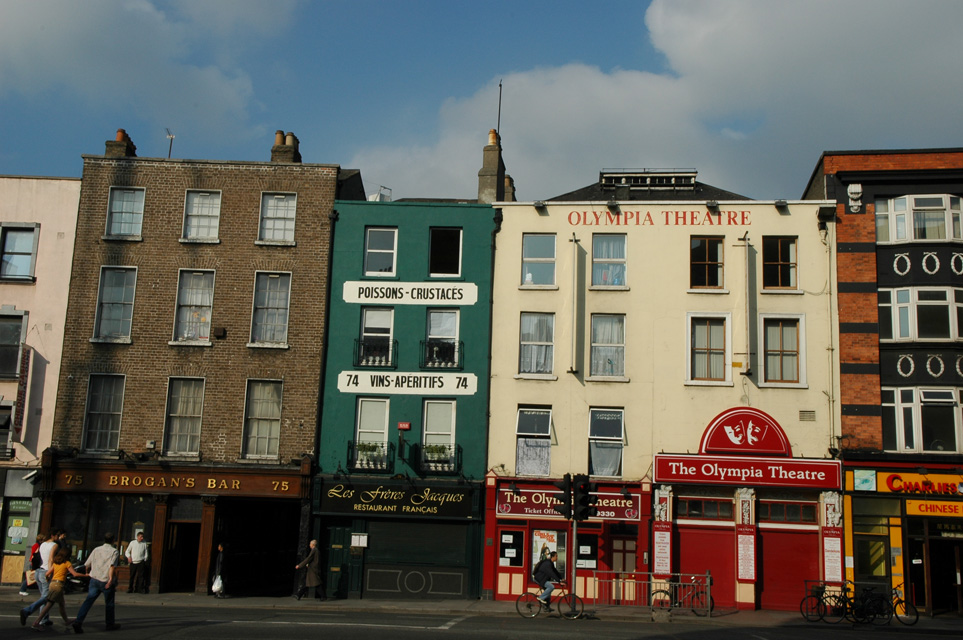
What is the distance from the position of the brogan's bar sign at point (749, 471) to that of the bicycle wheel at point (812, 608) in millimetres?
3297

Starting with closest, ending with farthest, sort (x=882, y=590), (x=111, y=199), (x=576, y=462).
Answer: (x=882, y=590)
(x=576, y=462)
(x=111, y=199)

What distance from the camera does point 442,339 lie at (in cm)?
2856

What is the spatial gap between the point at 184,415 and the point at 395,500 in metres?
7.55

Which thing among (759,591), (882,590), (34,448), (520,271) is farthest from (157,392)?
(882,590)

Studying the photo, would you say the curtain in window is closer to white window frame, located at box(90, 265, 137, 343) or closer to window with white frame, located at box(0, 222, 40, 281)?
white window frame, located at box(90, 265, 137, 343)

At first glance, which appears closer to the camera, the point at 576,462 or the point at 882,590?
the point at 882,590

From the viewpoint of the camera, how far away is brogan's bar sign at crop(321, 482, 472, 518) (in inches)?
1069

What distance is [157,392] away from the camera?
28.3 metres

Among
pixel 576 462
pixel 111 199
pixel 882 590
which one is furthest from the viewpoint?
pixel 111 199

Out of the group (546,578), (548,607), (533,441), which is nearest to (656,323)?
(533,441)

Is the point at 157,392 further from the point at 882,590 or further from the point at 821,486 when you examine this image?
the point at 882,590

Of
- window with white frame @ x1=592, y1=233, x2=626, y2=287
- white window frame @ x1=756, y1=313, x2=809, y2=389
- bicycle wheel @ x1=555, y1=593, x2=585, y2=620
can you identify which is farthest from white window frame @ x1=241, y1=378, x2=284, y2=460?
white window frame @ x1=756, y1=313, x2=809, y2=389

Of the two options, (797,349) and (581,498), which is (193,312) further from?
(797,349)

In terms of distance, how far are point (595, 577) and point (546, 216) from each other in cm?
1170
